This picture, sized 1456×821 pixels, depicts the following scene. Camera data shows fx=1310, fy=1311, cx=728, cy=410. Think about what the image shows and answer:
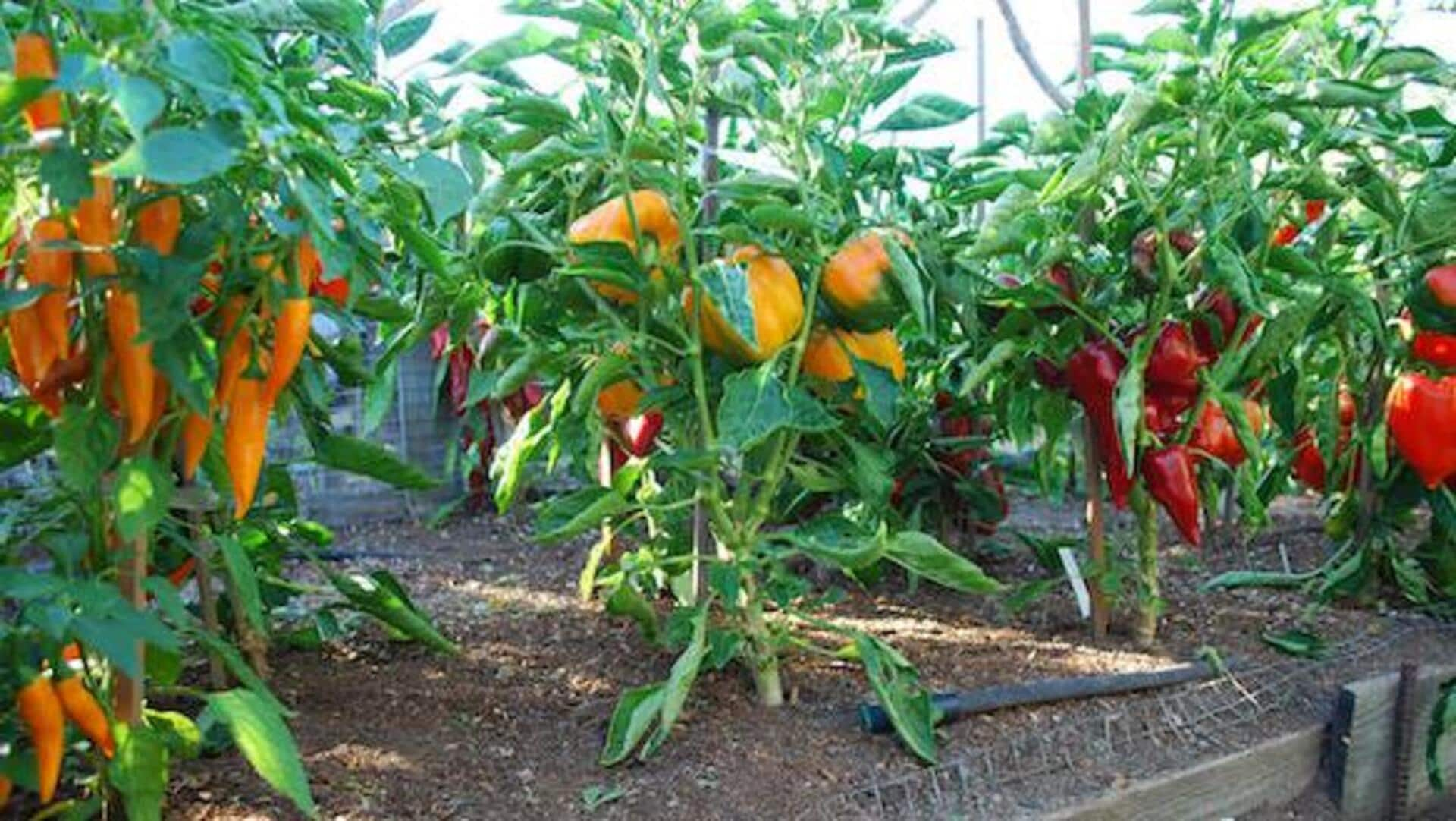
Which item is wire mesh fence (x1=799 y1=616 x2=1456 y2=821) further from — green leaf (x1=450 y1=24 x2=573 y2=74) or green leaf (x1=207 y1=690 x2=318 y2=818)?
green leaf (x1=450 y1=24 x2=573 y2=74)

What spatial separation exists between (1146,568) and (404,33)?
1446mm

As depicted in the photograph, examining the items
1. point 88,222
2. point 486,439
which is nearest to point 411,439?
point 486,439

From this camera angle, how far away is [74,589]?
3.67 feet

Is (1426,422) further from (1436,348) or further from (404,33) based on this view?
(404,33)

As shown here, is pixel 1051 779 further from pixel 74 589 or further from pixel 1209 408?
pixel 74 589

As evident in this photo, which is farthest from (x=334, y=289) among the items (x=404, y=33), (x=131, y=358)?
(x=131, y=358)

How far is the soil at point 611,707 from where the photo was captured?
1.58 metres

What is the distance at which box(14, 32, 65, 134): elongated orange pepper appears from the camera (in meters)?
1.06

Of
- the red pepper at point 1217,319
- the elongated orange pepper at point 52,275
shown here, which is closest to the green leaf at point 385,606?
the elongated orange pepper at point 52,275

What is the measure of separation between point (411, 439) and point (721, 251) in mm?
3038

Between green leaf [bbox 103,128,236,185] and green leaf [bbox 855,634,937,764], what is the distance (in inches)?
41.8

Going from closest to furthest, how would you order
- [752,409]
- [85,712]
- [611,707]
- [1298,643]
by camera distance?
[85,712]
[752,409]
[611,707]
[1298,643]

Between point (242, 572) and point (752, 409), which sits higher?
point (752, 409)

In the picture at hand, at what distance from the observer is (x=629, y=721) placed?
1.65m
